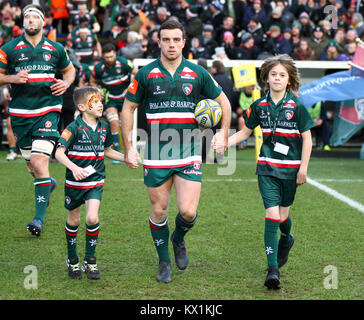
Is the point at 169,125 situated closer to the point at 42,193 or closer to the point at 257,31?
the point at 42,193

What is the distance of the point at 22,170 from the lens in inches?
464

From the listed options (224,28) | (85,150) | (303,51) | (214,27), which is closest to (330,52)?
(303,51)

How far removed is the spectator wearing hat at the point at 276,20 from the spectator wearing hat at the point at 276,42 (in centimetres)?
71

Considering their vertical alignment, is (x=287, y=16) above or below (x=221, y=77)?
above

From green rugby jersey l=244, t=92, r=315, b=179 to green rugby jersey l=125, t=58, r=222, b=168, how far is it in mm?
623

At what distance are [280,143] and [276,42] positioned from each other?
12550mm

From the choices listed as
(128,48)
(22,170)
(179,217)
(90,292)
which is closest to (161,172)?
(179,217)

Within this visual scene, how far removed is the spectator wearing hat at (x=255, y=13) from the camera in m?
18.7

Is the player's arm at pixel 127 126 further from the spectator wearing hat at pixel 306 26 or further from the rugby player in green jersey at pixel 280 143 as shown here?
the spectator wearing hat at pixel 306 26

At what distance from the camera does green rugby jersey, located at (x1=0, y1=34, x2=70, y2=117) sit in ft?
23.2

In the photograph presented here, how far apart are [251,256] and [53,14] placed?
1498 centimetres

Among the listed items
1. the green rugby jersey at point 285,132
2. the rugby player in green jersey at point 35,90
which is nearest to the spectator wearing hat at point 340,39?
the rugby player in green jersey at point 35,90

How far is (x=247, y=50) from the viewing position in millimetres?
17078
